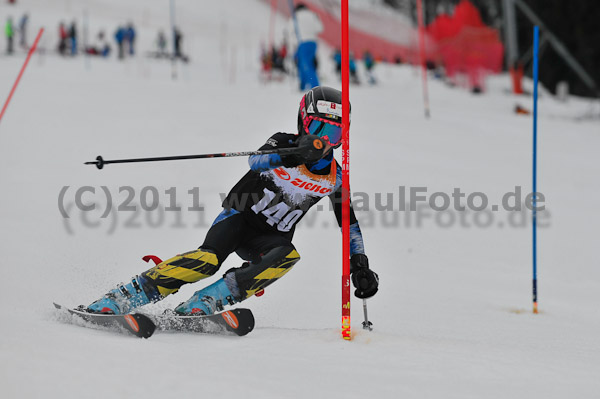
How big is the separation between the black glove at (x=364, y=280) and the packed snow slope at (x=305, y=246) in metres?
0.22

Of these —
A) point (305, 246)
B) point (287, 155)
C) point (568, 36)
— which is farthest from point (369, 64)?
point (287, 155)

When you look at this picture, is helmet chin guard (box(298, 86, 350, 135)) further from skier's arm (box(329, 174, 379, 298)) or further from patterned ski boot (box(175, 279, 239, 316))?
patterned ski boot (box(175, 279, 239, 316))

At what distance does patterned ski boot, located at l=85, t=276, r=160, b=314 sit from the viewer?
3.32 m

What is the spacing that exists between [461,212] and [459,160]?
10.1 feet

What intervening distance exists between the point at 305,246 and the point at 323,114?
11.5ft

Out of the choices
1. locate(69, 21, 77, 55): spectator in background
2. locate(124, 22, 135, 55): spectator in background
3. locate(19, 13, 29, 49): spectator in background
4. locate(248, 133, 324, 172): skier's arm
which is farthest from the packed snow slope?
locate(124, 22, 135, 55): spectator in background

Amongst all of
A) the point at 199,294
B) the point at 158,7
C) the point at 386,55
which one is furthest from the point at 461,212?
the point at 158,7

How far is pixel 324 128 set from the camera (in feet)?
11.5

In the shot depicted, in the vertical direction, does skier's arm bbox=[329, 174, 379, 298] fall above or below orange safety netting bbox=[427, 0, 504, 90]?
below

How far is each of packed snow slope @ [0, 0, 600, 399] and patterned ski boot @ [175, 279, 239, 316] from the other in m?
0.20

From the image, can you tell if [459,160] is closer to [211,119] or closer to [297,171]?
[211,119]

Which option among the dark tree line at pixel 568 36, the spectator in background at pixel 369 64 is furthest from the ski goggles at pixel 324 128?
the dark tree line at pixel 568 36

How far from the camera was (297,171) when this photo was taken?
3.59m

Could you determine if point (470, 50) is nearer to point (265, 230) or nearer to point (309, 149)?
point (265, 230)
